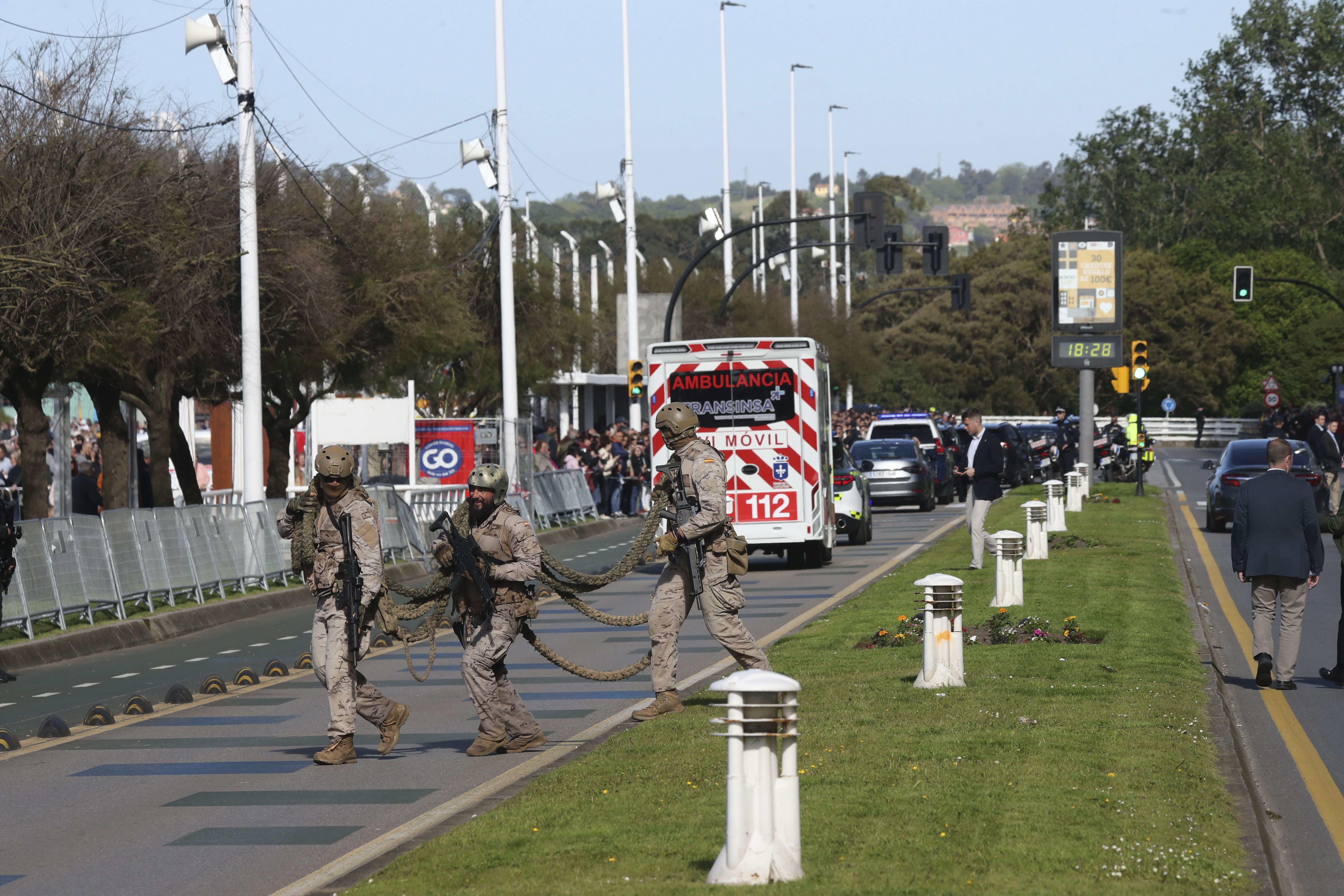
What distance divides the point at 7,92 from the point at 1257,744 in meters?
17.8

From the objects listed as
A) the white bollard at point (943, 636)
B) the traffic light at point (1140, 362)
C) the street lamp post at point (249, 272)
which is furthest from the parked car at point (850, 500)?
the white bollard at point (943, 636)

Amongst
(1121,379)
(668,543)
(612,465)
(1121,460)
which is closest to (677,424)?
(668,543)

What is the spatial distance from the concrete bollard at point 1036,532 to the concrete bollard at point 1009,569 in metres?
5.43

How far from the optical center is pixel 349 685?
32.2 feet

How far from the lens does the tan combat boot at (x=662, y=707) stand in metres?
11.1

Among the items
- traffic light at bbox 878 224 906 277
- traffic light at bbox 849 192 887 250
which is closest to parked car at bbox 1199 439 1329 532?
traffic light at bbox 849 192 887 250

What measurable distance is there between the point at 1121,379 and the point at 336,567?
117 ft

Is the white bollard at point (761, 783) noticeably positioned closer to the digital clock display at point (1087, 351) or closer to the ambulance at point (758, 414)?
the ambulance at point (758, 414)

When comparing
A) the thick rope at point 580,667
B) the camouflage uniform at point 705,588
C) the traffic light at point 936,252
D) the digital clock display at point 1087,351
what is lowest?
the thick rope at point 580,667

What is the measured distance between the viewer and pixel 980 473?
785 inches

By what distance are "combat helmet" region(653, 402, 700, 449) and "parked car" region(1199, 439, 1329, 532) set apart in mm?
18384

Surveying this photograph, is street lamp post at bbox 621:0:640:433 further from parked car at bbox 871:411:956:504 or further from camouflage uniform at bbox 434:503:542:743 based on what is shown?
camouflage uniform at bbox 434:503:542:743

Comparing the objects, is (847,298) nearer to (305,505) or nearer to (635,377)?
(635,377)

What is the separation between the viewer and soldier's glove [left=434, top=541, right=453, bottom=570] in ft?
32.1
